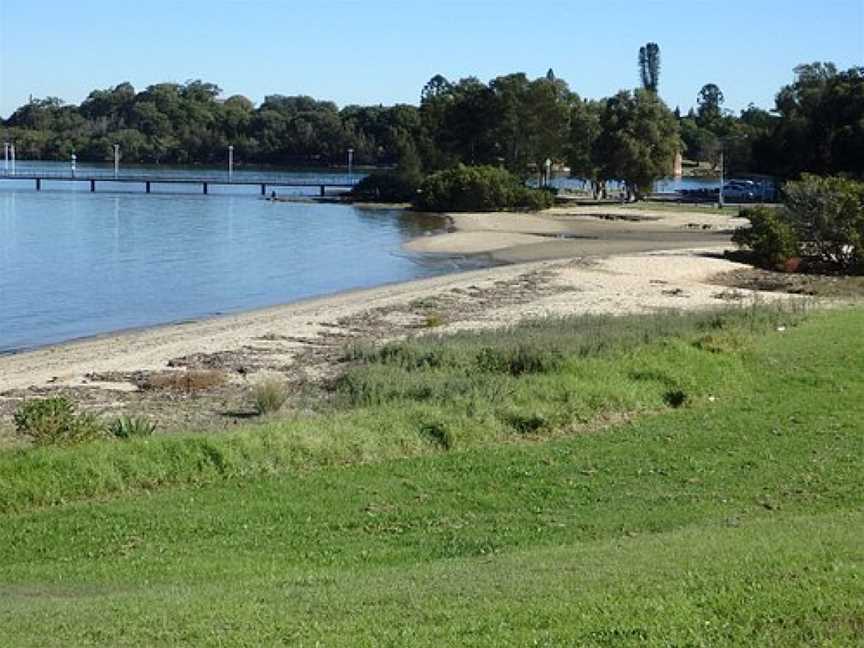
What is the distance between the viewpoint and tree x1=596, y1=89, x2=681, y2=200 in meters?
103

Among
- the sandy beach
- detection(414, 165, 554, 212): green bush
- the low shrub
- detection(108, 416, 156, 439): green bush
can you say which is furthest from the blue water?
detection(108, 416, 156, 439): green bush

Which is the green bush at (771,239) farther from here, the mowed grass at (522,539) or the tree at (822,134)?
the tree at (822,134)

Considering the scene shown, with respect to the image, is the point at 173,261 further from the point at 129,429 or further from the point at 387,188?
the point at 387,188

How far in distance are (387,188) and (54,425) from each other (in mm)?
111447

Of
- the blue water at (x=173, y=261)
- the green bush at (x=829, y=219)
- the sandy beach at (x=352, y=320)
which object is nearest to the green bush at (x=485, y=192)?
the blue water at (x=173, y=261)

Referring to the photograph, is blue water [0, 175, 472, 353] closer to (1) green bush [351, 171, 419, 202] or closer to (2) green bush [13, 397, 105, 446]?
(1) green bush [351, 171, 419, 202]

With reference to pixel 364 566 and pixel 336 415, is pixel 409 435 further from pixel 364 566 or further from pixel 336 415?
pixel 364 566

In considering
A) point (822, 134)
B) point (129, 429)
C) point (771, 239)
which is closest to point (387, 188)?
point (822, 134)

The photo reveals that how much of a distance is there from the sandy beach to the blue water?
140 inches

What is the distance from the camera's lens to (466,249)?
70.6 meters

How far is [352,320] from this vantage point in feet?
116

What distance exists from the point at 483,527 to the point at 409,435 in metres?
4.14

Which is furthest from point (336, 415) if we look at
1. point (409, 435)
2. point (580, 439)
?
point (580, 439)

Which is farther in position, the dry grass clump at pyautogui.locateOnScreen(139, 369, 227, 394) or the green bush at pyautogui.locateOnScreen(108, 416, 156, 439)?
the dry grass clump at pyautogui.locateOnScreen(139, 369, 227, 394)
